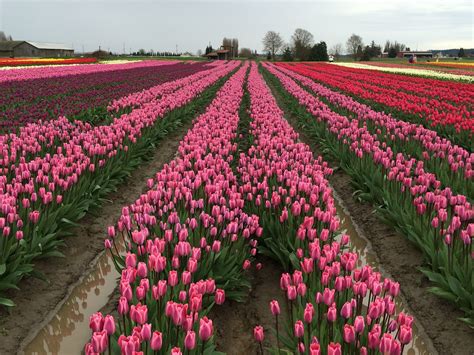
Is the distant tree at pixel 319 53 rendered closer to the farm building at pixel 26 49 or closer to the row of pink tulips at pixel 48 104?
the farm building at pixel 26 49

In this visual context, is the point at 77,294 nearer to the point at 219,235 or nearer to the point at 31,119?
the point at 219,235

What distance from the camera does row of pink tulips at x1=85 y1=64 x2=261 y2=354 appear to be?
273cm

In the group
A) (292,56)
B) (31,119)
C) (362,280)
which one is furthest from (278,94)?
(292,56)

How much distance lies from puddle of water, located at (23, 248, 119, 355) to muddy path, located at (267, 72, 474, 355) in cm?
325

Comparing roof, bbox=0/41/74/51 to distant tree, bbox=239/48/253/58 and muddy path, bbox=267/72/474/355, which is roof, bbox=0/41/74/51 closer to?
distant tree, bbox=239/48/253/58

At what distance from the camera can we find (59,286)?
5.01m

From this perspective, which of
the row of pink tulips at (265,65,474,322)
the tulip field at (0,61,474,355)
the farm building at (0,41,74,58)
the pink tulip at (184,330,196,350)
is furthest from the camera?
the farm building at (0,41,74,58)

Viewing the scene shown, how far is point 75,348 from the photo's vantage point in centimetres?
399

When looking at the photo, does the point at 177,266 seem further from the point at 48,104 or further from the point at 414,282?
the point at 48,104

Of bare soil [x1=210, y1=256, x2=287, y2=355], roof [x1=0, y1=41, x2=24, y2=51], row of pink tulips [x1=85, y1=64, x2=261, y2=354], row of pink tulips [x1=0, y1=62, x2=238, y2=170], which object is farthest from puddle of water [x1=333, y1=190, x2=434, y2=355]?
roof [x1=0, y1=41, x2=24, y2=51]

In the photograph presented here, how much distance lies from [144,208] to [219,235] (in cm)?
91

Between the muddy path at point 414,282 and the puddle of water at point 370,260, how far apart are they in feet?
0.19

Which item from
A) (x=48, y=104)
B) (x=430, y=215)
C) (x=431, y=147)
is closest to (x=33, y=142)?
(x=430, y=215)

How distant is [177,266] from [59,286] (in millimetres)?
2009
